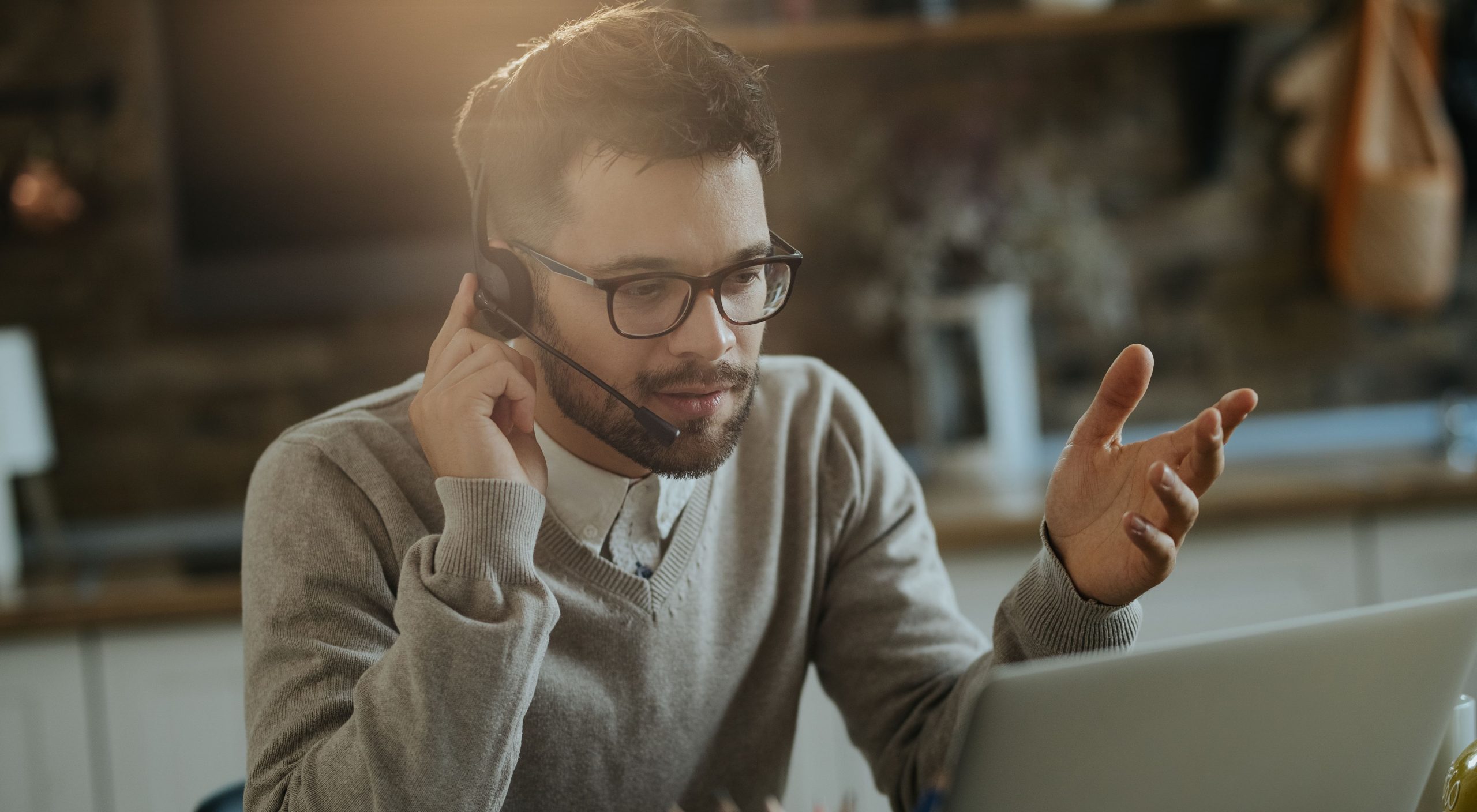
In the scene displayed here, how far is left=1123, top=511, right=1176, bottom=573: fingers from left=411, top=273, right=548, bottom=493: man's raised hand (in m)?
0.45

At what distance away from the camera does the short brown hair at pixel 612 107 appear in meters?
1.01

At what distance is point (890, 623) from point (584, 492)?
34cm

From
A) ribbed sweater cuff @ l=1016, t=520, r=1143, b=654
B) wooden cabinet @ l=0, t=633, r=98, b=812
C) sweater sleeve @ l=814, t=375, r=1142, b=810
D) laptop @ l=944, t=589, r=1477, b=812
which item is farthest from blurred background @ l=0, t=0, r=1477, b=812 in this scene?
laptop @ l=944, t=589, r=1477, b=812

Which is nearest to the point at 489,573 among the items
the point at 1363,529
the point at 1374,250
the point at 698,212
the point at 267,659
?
the point at 267,659

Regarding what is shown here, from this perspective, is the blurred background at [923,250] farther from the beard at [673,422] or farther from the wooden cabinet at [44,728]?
the beard at [673,422]

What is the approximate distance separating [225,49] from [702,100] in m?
1.54

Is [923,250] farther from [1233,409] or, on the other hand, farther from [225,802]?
[225,802]

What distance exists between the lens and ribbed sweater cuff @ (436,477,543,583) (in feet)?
2.85

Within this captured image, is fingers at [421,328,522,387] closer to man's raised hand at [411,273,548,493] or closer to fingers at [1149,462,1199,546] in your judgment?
man's raised hand at [411,273,548,493]

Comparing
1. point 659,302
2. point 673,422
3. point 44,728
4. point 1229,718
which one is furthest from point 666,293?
point 44,728

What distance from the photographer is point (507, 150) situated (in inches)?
42.4

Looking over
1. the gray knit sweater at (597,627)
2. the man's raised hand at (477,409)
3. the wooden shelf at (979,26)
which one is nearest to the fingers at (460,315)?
the man's raised hand at (477,409)

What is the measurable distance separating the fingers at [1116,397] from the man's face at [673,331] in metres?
0.30

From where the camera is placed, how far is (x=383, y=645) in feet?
3.18
